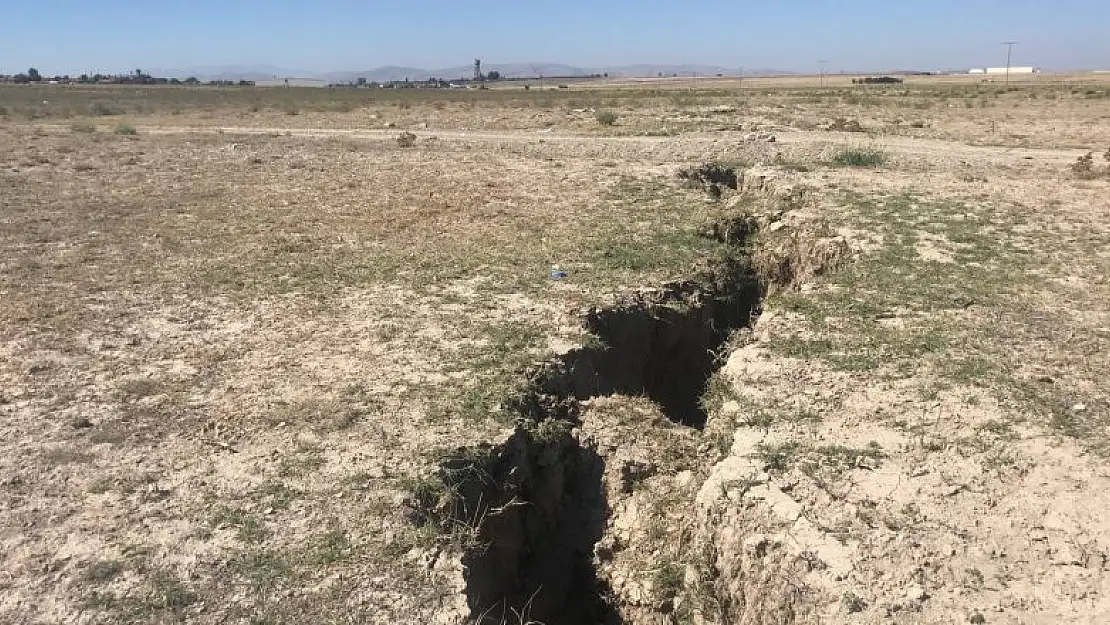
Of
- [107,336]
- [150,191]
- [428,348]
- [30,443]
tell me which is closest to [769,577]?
[428,348]

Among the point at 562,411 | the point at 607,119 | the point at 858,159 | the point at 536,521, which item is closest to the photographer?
the point at 536,521

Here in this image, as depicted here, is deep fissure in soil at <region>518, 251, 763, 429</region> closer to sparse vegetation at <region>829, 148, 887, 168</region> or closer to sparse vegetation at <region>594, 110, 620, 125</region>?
sparse vegetation at <region>829, 148, 887, 168</region>

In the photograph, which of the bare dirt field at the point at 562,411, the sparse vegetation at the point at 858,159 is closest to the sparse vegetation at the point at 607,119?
the sparse vegetation at the point at 858,159

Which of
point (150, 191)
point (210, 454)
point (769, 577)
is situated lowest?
point (769, 577)

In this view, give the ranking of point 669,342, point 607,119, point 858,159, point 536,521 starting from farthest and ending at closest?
1. point 607,119
2. point 858,159
3. point 669,342
4. point 536,521

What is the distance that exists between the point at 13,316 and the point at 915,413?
333 inches

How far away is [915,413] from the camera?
18.5 ft

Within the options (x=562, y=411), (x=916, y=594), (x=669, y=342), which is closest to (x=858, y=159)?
(x=669, y=342)

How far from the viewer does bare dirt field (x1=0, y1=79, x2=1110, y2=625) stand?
419cm

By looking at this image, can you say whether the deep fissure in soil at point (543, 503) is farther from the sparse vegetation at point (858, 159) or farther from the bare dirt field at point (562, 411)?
the sparse vegetation at point (858, 159)

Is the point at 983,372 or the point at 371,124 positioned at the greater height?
the point at 371,124

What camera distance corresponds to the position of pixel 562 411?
241 inches

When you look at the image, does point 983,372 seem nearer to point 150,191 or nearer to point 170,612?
point 170,612

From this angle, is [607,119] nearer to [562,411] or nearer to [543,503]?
[562,411]
